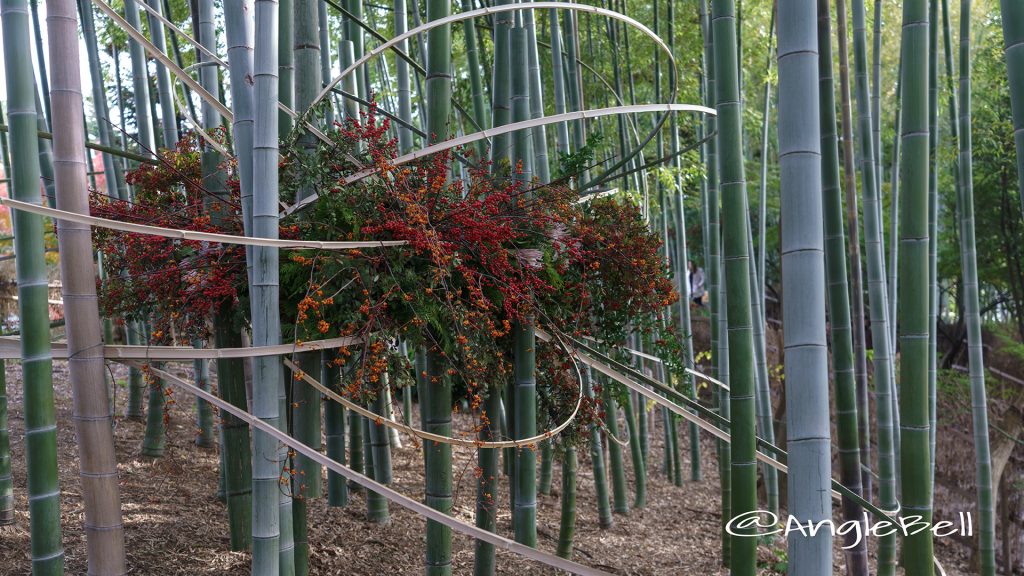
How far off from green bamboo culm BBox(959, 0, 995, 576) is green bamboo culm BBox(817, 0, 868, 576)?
0.81m

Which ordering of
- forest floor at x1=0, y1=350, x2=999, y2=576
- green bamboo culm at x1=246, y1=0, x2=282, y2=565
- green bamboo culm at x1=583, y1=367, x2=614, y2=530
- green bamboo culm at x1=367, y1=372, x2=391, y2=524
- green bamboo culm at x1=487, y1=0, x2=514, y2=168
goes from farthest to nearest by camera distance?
green bamboo culm at x1=583, y1=367, x2=614, y2=530 → green bamboo culm at x1=367, y1=372, x2=391, y2=524 → forest floor at x1=0, y1=350, x2=999, y2=576 → green bamboo culm at x1=487, y1=0, x2=514, y2=168 → green bamboo culm at x1=246, y1=0, x2=282, y2=565

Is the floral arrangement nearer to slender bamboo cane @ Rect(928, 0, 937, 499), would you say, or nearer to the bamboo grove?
the bamboo grove

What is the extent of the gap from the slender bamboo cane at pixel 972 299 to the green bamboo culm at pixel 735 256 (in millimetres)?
1761

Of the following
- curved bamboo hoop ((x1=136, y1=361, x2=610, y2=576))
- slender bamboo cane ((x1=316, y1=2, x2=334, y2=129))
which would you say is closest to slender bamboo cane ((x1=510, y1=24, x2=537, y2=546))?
curved bamboo hoop ((x1=136, y1=361, x2=610, y2=576))

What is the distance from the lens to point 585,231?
91.4 inches

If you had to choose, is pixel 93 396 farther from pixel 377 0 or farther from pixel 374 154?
pixel 377 0

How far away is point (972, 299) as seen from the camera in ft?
12.4

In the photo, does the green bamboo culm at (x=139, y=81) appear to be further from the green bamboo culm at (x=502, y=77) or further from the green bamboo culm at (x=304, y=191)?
the green bamboo culm at (x=502, y=77)

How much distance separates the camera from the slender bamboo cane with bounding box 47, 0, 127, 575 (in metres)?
1.71

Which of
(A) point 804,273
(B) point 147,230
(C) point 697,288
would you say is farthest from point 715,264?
(C) point 697,288

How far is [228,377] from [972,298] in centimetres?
326

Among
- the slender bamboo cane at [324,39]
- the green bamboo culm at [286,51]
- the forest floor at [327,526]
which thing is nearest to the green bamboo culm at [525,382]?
the forest floor at [327,526]

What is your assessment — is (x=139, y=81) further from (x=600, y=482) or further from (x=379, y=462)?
(x=600, y=482)

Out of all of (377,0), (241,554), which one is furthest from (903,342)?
(377,0)
